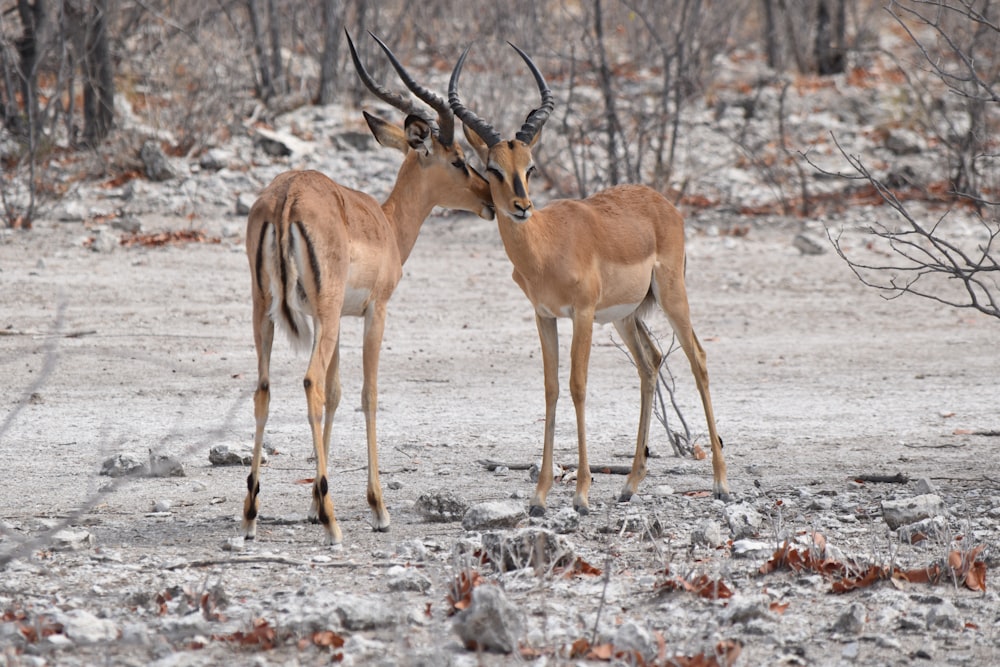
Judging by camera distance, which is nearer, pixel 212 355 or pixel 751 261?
pixel 212 355

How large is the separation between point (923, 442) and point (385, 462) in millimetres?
3413

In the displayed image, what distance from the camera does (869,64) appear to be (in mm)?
22188

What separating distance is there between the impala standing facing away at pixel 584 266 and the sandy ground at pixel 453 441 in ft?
1.50

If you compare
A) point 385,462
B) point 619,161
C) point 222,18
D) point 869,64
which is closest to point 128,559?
point 385,462

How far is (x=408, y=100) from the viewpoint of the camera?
7098 millimetres

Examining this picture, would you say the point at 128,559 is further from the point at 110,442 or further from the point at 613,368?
the point at 613,368

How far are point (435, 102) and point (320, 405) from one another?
2.03 m

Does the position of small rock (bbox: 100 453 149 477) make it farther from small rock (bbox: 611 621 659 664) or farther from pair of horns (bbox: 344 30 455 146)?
small rock (bbox: 611 621 659 664)

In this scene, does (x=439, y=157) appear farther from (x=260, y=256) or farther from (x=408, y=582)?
(x=408, y=582)

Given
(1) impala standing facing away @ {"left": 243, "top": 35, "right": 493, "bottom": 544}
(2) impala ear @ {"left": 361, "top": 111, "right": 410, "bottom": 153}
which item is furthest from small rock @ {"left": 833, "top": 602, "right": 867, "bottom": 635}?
(2) impala ear @ {"left": 361, "top": 111, "right": 410, "bottom": 153}

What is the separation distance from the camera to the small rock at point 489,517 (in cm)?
608

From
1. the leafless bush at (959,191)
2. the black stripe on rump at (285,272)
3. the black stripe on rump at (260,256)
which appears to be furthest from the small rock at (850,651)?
the leafless bush at (959,191)

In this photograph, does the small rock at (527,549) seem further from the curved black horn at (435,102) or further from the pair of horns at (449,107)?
the curved black horn at (435,102)

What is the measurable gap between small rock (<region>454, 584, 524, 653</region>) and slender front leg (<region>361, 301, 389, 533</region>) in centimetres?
173
